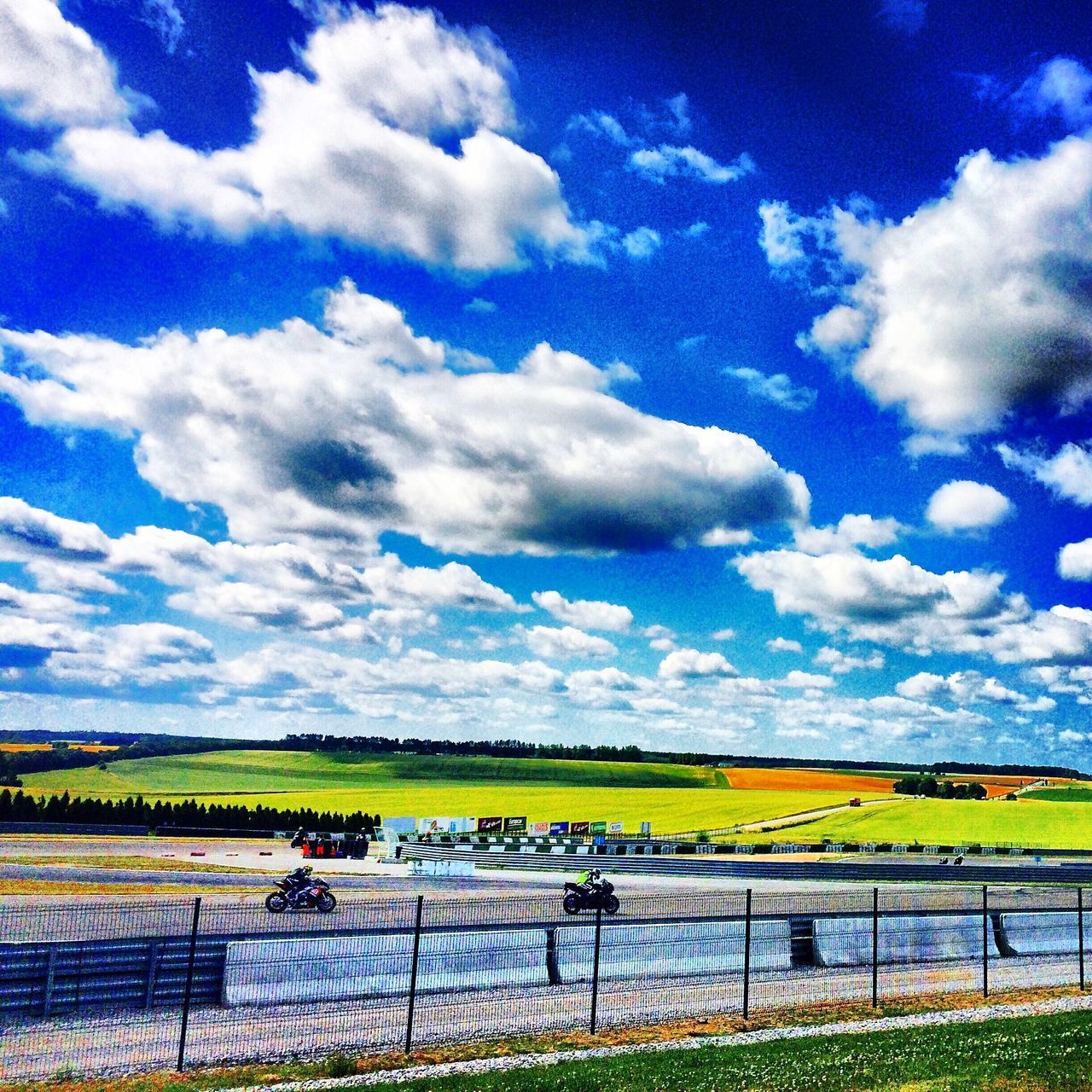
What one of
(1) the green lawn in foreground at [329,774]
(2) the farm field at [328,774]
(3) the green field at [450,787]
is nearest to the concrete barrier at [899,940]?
(3) the green field at [450,787]

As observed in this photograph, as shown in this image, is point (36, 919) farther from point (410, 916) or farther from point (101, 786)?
point (101, 786)

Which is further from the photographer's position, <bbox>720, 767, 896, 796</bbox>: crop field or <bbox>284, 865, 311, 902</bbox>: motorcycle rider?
<bbox>720, 767, 896, 796</bbox>: crop field

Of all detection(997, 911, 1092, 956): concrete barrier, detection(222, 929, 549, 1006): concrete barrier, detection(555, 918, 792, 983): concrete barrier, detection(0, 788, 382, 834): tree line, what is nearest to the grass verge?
detection(222, 929, 549, 1006): concrete barrier

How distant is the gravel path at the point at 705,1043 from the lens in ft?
40.9

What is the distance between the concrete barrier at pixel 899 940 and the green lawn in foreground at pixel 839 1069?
8209mm

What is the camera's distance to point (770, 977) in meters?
21.0

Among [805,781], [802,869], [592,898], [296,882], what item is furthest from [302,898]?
[805,781]

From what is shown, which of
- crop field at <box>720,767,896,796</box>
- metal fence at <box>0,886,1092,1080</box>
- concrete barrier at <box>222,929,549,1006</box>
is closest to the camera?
metal fence at <box>0,886,1092,1080</box>

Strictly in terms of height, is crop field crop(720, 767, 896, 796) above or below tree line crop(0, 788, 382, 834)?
above

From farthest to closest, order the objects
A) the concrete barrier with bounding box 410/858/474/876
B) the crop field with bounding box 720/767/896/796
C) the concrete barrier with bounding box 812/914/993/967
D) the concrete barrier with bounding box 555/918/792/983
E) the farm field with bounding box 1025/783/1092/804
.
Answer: the crop field with bounding box 720/767/896/796 → the farm field with bounding box 1025/783/1092/804 → the concrete barrier with bounding box 410/858/474/876 → the concrete barrier with bounding box 812/914/993/967 → the concrete barrier with bounding box 555/918/792/983

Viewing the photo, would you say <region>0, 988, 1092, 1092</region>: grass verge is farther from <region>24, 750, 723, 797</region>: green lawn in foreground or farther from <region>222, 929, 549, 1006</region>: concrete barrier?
<region>24, 750, 723, 797</region>: green lawn in foreground

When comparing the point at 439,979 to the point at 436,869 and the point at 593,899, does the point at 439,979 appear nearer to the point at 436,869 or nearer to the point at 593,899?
the point at 593,899

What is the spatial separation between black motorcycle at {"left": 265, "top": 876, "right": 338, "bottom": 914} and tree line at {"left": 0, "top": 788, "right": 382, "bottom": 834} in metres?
56.7

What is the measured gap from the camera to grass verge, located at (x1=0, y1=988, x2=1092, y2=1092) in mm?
11891
